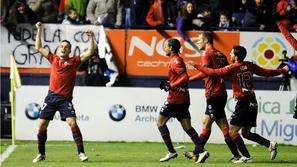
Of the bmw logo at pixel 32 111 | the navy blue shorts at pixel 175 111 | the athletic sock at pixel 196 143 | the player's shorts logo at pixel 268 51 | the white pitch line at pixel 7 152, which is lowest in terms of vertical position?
the white pitch line at pixel 7 152

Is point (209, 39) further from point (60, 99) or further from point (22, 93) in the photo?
point (22, 93)

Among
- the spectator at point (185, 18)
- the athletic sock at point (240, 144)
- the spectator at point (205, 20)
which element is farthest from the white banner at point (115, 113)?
the athletic sock at point (240, 144)

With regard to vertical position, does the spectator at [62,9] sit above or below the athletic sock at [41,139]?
above

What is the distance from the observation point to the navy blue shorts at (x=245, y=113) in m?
17.9

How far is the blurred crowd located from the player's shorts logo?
0.32 m

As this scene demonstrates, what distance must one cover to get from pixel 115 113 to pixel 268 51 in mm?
4351

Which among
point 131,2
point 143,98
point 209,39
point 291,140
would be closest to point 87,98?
point 143,98

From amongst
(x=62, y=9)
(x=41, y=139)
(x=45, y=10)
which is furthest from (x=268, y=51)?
(x=41, y=139)

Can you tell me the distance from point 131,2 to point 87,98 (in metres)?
3.23

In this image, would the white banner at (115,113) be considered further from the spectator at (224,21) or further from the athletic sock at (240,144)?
the athletic sock at (240,144)

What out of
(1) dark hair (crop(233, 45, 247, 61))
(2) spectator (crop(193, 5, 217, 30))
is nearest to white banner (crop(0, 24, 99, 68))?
(2) spectator (crop(193, 5, 217, 30))

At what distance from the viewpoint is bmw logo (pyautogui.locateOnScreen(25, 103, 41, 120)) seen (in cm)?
2403

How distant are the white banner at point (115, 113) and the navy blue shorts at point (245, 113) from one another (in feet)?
18.5

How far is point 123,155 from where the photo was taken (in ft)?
64.7
